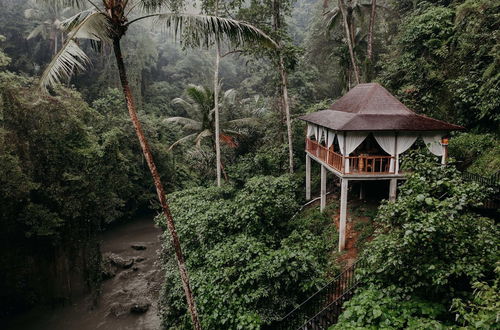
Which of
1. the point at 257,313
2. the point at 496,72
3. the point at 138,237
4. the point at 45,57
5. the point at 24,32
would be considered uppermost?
the point at 24,32

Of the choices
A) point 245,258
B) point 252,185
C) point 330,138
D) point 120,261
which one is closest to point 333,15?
point 330,138

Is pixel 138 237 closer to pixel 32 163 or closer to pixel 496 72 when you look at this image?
pixel 32 163

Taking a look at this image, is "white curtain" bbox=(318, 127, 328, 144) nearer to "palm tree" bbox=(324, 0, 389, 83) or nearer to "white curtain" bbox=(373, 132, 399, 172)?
"white curtain" bbox=(373, 132, 399, 172)

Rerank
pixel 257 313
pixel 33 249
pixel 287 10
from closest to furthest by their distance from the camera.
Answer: pixel 257 313 → pixel 33 249 → pixel 287 10

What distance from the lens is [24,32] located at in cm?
2498

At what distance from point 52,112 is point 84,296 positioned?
8.88 meters

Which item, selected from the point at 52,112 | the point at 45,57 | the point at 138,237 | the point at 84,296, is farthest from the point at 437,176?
the point at 45,57

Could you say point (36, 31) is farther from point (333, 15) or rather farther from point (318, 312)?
point (318, 312)

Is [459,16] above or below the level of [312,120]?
above

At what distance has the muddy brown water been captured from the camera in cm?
1298

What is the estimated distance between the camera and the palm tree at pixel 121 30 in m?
5.35

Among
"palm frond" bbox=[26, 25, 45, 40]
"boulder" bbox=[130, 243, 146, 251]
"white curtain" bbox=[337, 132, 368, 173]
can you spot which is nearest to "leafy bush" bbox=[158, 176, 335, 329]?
"white curtain" bbox=[337, 132, 368, 173]

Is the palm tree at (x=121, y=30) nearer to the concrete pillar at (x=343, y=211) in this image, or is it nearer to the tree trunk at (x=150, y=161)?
the tree trunk at (x=150, y=161)

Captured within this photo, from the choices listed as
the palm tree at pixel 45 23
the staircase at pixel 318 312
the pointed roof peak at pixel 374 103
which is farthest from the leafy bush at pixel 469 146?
the palm tree at pixel 45 23
